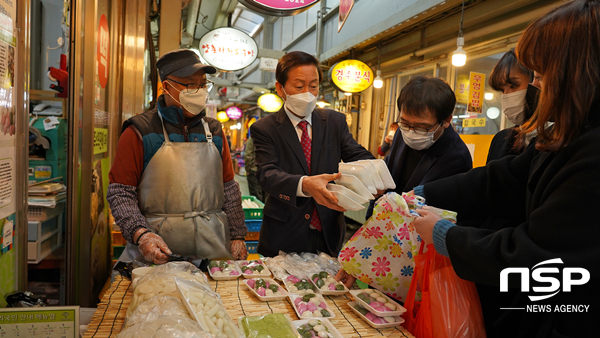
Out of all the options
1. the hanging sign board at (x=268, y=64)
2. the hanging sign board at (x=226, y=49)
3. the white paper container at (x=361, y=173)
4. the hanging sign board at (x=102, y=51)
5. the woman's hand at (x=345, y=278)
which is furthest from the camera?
the hanging sign board at (x=268, y=64)

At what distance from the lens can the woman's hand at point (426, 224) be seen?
1.39 metres

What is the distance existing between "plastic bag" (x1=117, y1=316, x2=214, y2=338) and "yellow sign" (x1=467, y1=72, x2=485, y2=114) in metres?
5.53

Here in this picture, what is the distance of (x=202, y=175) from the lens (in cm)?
231

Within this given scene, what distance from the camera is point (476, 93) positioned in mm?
5699

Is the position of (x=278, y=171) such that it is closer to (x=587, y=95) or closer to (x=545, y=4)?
(x=587, y=95)

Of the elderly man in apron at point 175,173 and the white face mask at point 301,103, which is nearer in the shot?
the elderly man in apron at point 175,173

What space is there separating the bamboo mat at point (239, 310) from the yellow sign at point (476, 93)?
4892 mm

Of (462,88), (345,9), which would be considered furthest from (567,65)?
(462,88)

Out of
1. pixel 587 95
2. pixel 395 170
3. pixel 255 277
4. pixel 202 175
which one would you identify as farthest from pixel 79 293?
pixel 587 95

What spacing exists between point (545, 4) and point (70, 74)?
16.7 feet

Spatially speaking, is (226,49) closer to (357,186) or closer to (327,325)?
(357,186)

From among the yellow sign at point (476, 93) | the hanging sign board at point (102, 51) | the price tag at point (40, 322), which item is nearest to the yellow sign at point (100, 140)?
the hanging sign board at point (102, 51)

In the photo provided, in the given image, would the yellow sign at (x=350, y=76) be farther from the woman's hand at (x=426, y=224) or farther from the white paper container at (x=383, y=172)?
the woman's hand at (x=426, y=224)

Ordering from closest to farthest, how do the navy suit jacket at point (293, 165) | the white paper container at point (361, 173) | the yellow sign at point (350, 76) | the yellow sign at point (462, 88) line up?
1. the white paper container at point (361, 173)
2. the navy suit jacket at point (293, 165)
3. the yellow sign at point (462, 88)
4. the yellow sign at point (350, 76)
